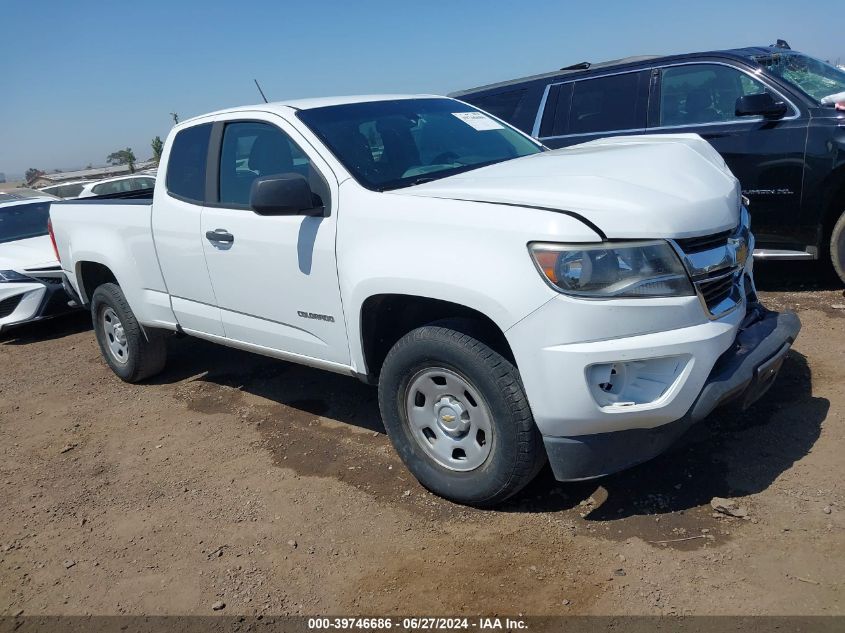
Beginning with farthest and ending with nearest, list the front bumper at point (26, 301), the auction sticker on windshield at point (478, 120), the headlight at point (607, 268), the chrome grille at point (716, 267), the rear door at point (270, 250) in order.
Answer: the front bumper at point (26, 301)
the auction sticker on windshield at point (478, 120)
the rear door at point (270, 250)
the chrome grille at point (716, 267)
the headlight at point (607, 268)

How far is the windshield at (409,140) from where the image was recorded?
12.4ft

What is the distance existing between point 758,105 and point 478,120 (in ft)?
7.72

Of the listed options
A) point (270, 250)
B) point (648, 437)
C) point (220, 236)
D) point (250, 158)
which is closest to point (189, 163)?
point (250, 158)

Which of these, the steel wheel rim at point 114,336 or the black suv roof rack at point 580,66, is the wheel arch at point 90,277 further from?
the black suv roof rack at point 580,66

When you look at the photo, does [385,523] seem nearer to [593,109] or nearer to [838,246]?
[838,246]

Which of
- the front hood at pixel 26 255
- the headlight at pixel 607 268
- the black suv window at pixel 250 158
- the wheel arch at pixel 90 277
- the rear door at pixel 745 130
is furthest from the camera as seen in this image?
the front hood at pixel 26 255

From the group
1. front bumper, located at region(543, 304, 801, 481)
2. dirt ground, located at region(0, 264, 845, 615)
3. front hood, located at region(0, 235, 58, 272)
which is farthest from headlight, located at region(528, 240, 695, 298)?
front hood, located at region(0, 235, 58, 272)

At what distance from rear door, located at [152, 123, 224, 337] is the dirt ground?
0.77 m

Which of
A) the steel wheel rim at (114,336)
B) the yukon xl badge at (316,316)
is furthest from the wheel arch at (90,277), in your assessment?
the yukon xl badge at (316,316)

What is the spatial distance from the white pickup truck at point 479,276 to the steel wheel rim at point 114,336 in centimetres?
130

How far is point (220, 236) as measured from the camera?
4238 mm

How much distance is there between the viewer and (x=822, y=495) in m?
3.15

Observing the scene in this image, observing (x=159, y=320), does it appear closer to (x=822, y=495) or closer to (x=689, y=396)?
(x=689, y=396)

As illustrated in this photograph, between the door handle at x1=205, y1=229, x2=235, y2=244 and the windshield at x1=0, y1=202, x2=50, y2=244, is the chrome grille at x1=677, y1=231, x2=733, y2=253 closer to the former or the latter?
the door handle at x1=205, y1=229, x2=235, y2=244
